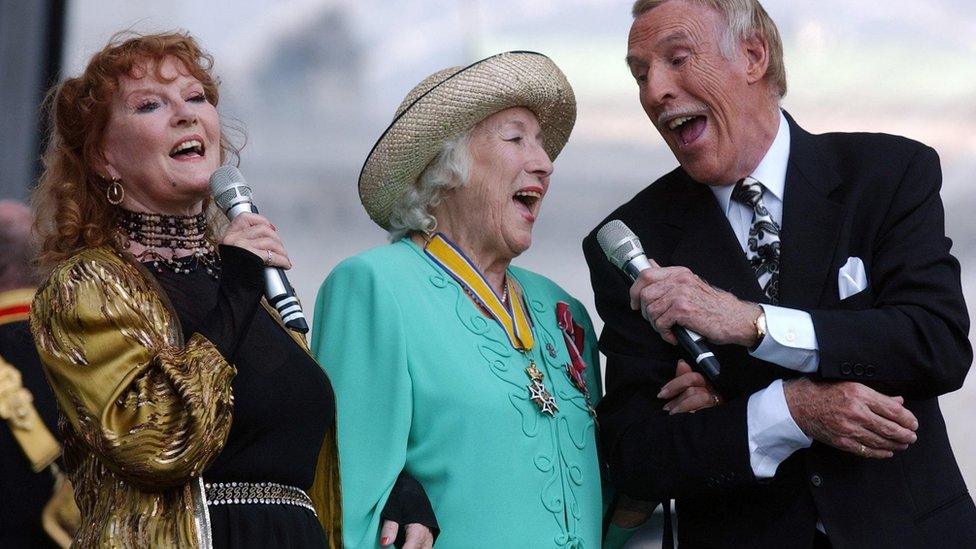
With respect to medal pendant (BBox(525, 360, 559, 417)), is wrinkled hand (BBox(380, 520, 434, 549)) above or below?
below

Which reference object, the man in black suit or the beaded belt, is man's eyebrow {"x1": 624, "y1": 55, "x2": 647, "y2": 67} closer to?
the man in black suit

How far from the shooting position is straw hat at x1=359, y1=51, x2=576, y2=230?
11.7ft

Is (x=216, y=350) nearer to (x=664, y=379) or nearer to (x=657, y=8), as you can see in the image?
(x=664, y=379)

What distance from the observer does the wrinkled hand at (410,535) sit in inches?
123

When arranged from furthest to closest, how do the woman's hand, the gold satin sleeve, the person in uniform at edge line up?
the person in uniform at edge → the woman's hand → the gold satin sleeve

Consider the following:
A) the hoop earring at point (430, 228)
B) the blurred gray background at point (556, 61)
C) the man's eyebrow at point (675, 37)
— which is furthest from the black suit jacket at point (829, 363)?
the blurred gray background at point (556, 61)

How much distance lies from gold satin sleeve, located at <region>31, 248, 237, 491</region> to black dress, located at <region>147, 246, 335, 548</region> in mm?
102

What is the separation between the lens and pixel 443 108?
11.7ft

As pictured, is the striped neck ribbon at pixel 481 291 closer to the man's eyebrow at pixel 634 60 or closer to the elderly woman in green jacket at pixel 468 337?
the elderly woman in green jacket at pixel 468 337

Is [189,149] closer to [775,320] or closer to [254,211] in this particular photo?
[254,211]

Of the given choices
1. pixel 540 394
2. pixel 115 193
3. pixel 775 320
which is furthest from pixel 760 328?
pixel 115 193

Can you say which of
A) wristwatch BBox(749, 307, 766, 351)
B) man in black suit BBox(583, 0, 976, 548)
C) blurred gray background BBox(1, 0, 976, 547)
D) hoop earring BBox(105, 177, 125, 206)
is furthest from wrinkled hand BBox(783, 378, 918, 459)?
blurred gray background BBox(1, 0, 976, 547)

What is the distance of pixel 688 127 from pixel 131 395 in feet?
5.09

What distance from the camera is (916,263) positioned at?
3113 millimetres
